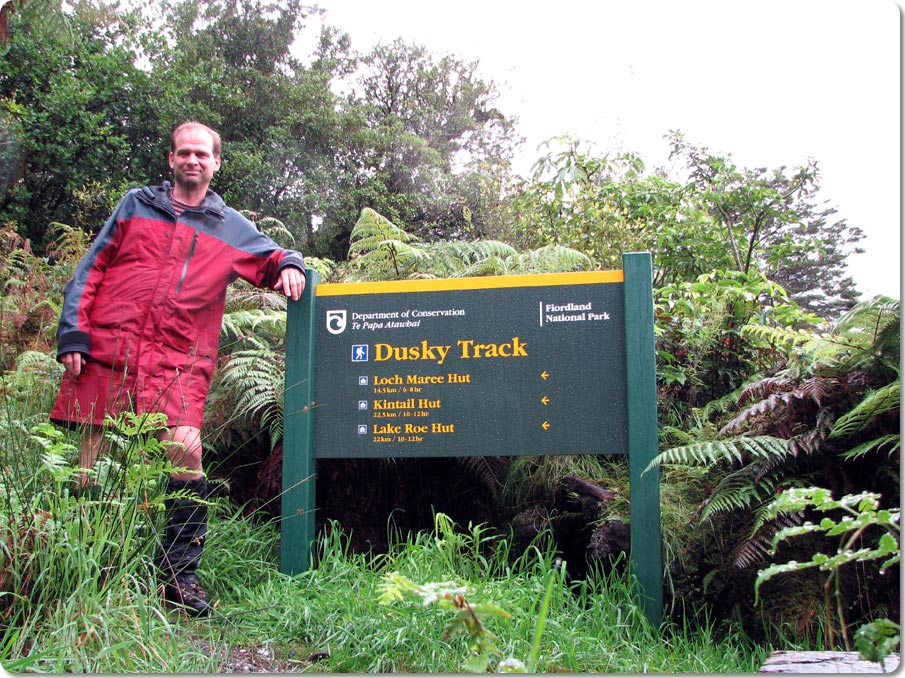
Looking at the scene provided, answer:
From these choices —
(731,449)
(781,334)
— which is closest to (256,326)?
(731,449)

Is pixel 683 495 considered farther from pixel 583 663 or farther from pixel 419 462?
pixel 419 462

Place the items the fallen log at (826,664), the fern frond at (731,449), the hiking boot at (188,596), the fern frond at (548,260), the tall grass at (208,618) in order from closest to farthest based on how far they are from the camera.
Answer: the fallen log at (826,664) → the tall grass at (208,618) → the hiking boot at (188,596) → the fern frond at (731,449) → the fern frond at (548,260)

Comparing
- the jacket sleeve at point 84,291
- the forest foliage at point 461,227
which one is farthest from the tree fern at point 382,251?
the jacket sleeve at point 84,291

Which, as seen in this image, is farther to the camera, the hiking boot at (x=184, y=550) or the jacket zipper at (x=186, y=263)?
the jacket zipper at (x=186, y=263)

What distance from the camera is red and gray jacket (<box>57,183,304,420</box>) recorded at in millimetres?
2873

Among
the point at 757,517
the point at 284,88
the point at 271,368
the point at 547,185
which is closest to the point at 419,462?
the point at 271,368

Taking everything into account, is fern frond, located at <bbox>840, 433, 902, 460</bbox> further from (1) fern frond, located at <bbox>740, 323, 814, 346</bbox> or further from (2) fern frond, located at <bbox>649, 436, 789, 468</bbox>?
(1) fern frond, located at <bbox>740, 323, 814, 346</bbox>

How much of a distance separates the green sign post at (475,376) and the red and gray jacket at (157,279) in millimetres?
377

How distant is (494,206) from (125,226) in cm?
784

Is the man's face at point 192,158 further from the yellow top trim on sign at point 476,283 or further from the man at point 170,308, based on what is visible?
the yellow top trim on sign at point 476,283

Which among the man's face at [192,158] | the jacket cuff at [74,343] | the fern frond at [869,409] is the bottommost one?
the fern frond at [869,409]

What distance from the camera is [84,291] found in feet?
9.60

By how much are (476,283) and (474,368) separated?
39cm

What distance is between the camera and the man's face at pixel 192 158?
3100 millimetres
